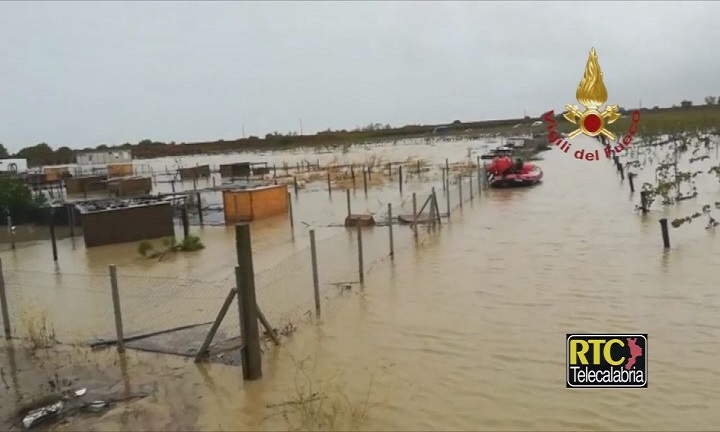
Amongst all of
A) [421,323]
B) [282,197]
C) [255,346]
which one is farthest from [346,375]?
[282,197]

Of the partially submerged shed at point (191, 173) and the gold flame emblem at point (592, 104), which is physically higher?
the gold flame emblem at point (592, 104)

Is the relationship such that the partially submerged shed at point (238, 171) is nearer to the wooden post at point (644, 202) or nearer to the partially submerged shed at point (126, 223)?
the partially submerged shed at point (126, 223)

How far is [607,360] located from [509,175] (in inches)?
922

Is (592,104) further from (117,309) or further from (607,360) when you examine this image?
(117,309)

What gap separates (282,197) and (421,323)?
15044 millimetres

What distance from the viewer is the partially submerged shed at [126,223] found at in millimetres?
18484

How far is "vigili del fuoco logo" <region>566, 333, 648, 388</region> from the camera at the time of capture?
6527mm

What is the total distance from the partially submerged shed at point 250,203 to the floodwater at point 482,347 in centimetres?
685

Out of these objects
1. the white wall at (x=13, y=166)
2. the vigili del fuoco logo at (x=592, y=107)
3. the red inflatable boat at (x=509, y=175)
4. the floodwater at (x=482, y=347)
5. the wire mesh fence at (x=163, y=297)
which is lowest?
the floodwater at (x=482, y=347)

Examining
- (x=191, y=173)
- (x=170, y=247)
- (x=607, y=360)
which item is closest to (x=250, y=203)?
(x=170, y=247)

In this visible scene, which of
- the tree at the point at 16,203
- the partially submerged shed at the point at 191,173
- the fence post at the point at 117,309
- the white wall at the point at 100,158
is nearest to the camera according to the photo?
the fence post at the point at 117,309

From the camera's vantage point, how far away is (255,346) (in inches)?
270

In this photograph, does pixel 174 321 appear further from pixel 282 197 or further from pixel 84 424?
pixel 282 197

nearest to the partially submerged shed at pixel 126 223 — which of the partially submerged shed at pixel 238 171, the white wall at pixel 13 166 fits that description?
the partially submerged shed at pixel 238 171
